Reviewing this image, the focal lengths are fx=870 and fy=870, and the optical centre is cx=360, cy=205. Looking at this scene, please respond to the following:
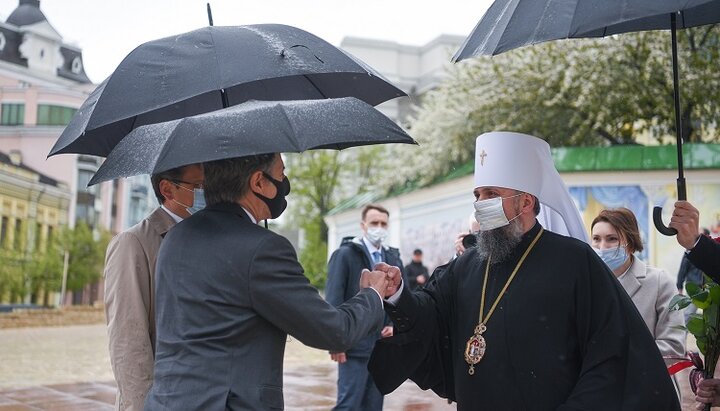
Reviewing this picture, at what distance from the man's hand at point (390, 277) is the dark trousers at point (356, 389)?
3.61 meters

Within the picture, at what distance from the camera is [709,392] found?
12.3ft

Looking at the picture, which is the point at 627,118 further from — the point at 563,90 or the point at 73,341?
the point at 73,341

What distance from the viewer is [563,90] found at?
22562 millimetres

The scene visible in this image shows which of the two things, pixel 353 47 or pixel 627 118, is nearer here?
pixel 627 118

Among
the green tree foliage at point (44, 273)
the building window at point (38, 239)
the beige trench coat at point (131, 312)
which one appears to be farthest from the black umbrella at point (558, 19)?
the building window at point (38, 239)

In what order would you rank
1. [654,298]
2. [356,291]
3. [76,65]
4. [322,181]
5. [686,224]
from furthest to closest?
[322,181]
[76,65]
[356,291]
[654,298]
[686,224]

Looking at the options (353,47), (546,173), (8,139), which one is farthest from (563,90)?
(353,47)

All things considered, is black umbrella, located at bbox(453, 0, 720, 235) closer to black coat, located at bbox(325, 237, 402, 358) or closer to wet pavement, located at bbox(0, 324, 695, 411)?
black coat, located at bbox(325, 237, 402, 358)

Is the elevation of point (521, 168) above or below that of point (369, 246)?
above

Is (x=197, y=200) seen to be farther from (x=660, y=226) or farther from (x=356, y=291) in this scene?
(x=356, y=291)

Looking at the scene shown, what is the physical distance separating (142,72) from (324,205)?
46.5 meters

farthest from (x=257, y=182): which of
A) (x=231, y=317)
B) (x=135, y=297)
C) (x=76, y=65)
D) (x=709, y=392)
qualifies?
(x=76, y=65)

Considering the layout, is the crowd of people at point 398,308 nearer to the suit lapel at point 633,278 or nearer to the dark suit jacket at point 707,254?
the dark suit jacket at point 707,254

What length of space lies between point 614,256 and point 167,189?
2.68 meters
